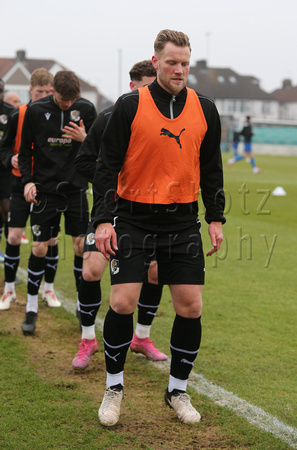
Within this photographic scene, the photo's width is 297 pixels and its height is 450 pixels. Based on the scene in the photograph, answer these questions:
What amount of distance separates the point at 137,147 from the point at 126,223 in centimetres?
47

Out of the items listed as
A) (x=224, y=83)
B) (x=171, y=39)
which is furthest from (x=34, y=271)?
(x=224, y=83)

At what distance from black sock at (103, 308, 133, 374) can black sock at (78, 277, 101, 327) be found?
1.03 m

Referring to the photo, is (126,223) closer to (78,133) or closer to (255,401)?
(255,401)

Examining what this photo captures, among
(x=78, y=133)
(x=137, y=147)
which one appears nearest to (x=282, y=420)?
(x=137, y=147)

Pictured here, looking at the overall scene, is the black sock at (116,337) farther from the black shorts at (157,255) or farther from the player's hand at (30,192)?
the player's hand at (30,192)

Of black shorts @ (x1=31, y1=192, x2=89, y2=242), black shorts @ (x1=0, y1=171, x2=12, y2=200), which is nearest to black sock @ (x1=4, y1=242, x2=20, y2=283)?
black shorts @ (x1=31, y1=192, x2=89, y2=242)

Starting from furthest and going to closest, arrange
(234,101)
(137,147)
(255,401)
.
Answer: (234,101) < (255,401) < (137,147)

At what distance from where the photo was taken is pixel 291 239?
34.7 feet

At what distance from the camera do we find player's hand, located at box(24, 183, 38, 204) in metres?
5.20

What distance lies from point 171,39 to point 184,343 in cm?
181

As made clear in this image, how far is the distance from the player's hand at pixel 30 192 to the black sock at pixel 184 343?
81.1 inches

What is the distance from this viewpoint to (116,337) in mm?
3625

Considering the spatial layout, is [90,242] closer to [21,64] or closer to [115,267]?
[115,267]

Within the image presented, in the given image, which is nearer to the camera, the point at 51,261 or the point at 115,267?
the point at 115,267
